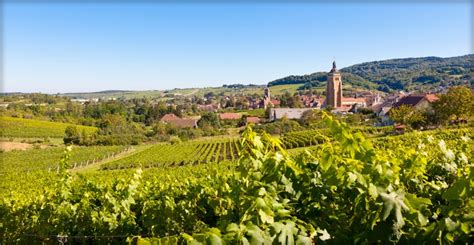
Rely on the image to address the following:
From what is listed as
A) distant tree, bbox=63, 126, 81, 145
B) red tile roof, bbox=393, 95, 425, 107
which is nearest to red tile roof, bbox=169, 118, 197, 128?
distant tree, bbox=63, 126, 81, 145

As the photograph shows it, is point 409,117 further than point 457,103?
Yes

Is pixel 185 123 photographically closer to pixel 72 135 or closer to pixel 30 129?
pixel 72 135

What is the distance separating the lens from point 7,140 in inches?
2530

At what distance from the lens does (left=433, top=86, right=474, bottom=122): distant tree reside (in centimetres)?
4203

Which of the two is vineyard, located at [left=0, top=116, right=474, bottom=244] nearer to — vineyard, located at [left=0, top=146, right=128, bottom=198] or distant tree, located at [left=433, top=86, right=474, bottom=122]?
vineyard, located at [left=0, top=146, right=128, bottom=198]

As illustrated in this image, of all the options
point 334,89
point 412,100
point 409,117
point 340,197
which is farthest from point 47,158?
point 334,89

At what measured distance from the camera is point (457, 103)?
42469 millimetres

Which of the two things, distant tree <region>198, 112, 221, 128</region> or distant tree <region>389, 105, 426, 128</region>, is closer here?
distant tree <region>389, 105, 426, 128</region>

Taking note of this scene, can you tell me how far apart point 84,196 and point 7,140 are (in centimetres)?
7048

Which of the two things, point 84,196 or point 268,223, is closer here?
point 268,223

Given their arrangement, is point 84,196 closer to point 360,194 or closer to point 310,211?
point 310,211

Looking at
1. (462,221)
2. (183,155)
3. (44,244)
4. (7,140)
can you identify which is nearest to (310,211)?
(462,221)

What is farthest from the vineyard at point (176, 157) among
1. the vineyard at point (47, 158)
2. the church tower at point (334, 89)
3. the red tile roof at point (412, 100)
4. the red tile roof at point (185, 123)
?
the church tower at point (334, 89)

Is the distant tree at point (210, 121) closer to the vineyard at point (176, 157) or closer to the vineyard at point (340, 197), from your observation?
the vineyard at point (176, 157)
